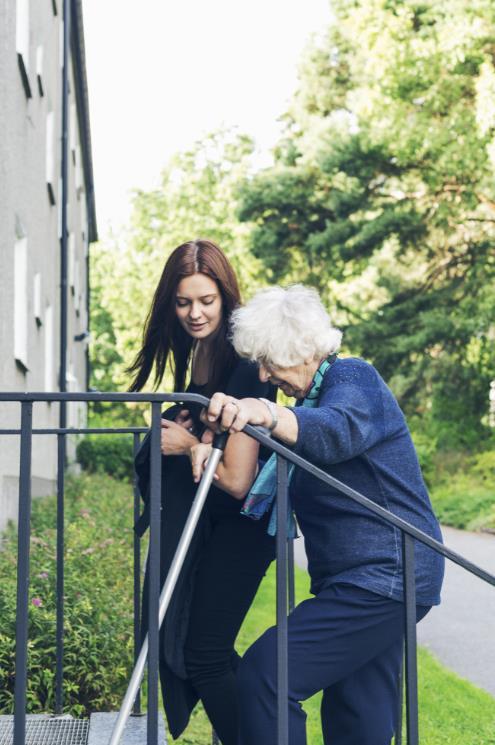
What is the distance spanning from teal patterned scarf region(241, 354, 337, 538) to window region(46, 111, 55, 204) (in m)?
9.83

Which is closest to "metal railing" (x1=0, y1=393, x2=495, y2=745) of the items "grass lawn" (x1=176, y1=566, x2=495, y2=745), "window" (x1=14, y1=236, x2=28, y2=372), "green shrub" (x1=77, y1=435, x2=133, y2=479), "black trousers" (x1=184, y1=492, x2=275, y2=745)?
"black trousers" (x1=184, y1=492, x2=275, y2=745)

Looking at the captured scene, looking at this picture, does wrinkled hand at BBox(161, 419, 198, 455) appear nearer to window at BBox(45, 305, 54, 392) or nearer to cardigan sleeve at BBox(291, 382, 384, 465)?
cardigan sleeve at BBox(291, 382, 384, 465)

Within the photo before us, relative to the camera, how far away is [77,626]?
14.2ft

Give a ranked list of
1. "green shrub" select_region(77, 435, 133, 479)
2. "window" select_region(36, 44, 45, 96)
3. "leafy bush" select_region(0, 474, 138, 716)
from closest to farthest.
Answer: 1. "leafy bush" select_region(0, 474, 138, 716)
2. "window" select_region(36, 44, 45, 96)
3. "green shrub" select_region(77, 435, 133, 479)

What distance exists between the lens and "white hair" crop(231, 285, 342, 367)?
262cm

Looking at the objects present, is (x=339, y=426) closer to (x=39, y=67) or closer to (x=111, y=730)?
(x=111, y=730)

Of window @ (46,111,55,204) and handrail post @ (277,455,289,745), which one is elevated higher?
window @ (46,111,55,204)

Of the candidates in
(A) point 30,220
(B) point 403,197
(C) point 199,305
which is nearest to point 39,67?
(A) point 30,220

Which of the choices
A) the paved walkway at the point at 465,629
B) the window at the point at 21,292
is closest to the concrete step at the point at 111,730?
the paved walkway at the point at 465,629

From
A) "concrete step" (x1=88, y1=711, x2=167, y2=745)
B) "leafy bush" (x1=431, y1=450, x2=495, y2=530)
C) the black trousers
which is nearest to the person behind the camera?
the black trousers

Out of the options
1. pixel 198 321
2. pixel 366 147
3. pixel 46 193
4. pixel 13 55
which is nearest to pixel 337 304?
pixel 366 147

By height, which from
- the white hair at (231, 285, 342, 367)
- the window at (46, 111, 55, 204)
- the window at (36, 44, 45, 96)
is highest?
the window at (36, 44, 45, 96)

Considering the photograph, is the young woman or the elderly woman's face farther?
the young woman

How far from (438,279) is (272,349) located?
19.7 m
